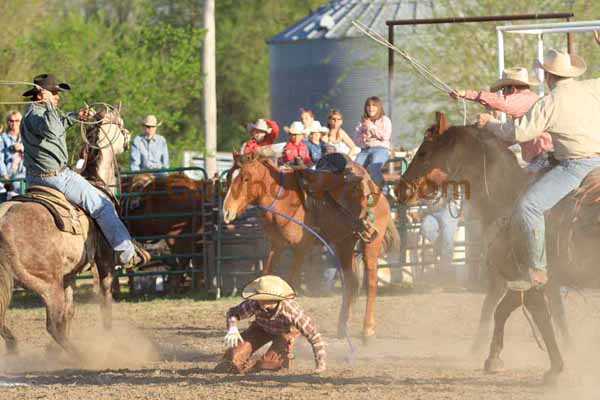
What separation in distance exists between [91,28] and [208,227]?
51.6 feet

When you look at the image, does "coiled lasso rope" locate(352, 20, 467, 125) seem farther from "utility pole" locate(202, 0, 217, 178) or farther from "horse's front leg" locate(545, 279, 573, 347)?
"utility pole" locate(202, 0, 217, 178)

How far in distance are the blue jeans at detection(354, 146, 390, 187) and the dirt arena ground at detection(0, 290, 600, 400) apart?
153 cm

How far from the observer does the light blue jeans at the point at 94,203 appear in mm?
9672

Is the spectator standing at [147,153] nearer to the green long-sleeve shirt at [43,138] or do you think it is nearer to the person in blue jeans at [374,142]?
the person in blue jeans at [374,142]

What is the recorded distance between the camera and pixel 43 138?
9.45 meters

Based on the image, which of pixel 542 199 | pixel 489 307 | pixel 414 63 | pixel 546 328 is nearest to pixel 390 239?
pixel 489 307

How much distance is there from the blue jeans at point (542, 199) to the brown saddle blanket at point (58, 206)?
147 inches

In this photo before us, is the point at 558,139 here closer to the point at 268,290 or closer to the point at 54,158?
the point at 268,290

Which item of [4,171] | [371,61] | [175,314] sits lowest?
[175,314]

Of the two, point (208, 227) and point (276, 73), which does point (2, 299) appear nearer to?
point (208, 227)

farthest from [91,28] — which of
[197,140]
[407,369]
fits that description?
[407,369]

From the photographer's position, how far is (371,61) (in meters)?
23.1

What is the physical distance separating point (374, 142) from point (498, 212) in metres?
5.02

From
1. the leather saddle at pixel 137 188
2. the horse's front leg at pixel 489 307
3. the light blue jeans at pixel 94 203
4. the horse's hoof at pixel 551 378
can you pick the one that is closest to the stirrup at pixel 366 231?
the horse's front leg at pixel 489 307
